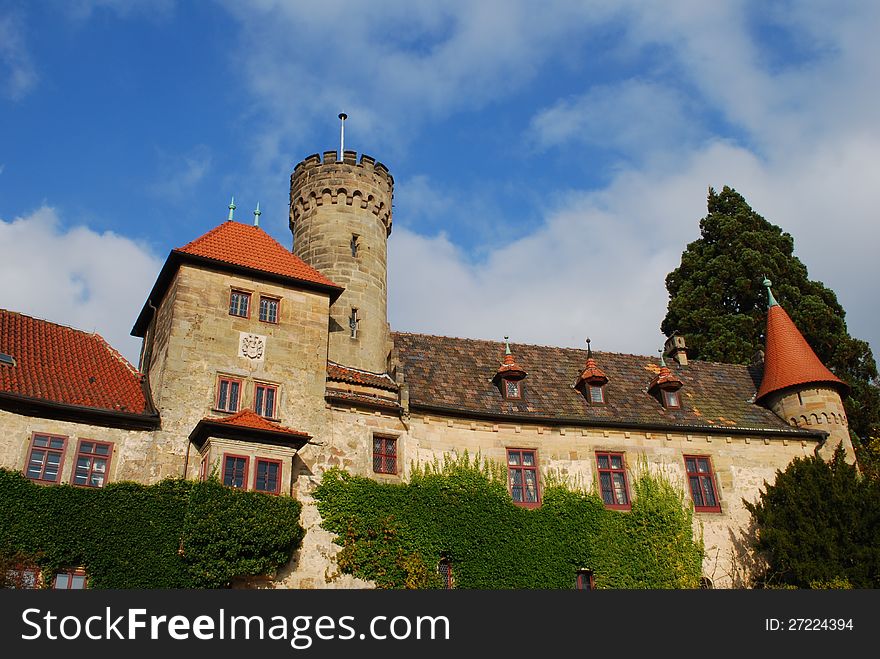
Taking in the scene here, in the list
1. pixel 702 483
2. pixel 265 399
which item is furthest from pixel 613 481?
pixel 265 399

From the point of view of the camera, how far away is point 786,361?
29.5 metres

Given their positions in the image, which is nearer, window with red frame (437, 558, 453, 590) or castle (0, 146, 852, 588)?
castle (0, 146, 852, 588)

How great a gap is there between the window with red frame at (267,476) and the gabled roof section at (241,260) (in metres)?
6.28

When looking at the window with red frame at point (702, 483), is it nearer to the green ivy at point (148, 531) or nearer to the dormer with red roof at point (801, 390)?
the dormer with red roof at point (801, 390)

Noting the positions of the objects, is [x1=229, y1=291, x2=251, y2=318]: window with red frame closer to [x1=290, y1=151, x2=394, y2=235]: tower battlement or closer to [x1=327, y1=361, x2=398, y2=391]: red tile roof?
[x1=327, y1=361, x2=398, y2=391]: red tile roof

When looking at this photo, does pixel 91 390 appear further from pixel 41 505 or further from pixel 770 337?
pixel 770 337

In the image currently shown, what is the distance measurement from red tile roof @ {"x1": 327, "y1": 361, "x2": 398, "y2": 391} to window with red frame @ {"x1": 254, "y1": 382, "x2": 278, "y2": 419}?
1.82 m

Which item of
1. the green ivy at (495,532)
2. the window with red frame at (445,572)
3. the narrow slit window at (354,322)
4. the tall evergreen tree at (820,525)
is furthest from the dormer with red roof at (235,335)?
the tall evergreen tree at (820,525)

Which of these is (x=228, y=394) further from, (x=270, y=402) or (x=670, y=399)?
(x=670, y=399)

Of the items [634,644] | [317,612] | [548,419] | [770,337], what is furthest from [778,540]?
[317,612]

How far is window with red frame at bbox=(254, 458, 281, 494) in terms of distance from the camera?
20.7 metres

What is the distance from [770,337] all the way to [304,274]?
1758 cm

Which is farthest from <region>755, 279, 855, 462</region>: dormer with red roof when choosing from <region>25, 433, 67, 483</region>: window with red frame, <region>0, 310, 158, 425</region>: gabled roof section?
<region>25, 433, 67, 483</region>: window with red frame

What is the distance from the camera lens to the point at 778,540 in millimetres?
23141
